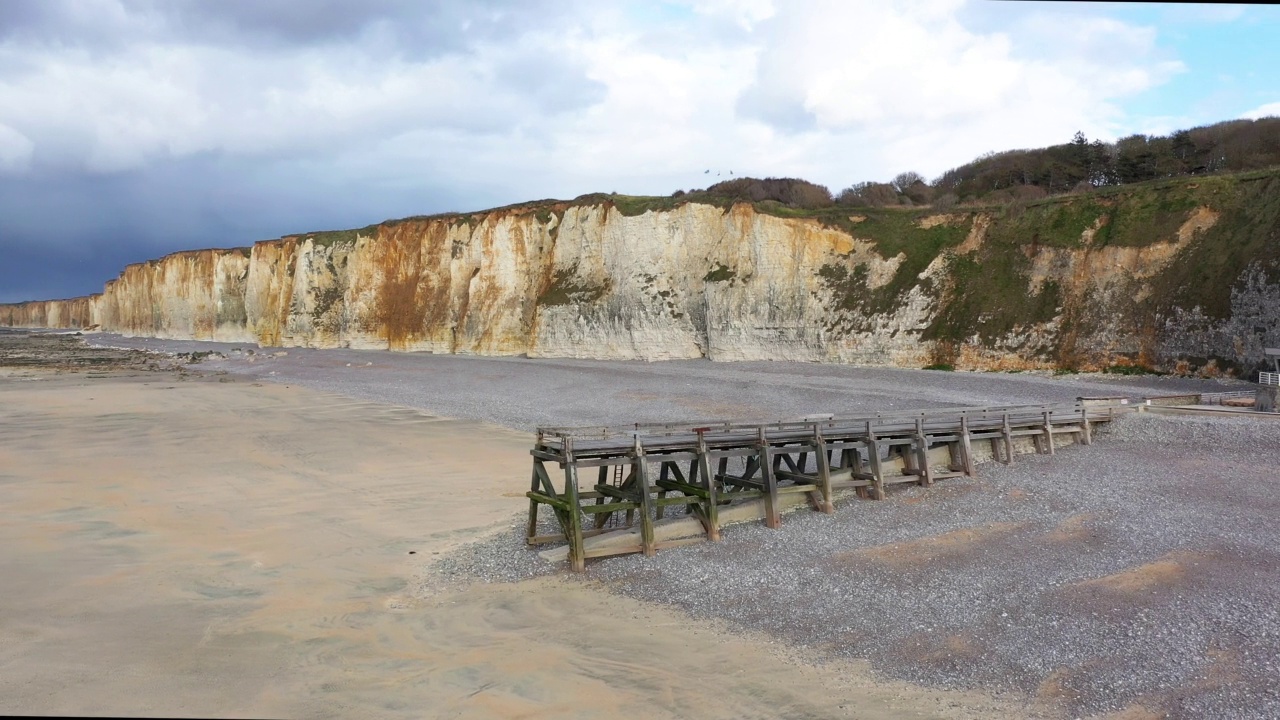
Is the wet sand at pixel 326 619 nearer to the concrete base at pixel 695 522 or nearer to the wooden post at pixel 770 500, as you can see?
the concrete base at pixel 695 522

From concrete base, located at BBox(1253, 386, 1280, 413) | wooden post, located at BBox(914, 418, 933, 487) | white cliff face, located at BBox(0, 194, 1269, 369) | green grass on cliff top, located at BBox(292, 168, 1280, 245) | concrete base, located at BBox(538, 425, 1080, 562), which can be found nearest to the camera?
concrete base, located at BBox(538, 425, 1080, 562)

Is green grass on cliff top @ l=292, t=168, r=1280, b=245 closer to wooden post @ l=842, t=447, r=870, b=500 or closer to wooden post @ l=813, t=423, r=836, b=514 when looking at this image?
A: wooden post @ l=842, t=447, r=870, b=500

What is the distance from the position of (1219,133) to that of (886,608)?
71.3 metres

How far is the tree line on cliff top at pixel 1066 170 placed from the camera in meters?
57.3

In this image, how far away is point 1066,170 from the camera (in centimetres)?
6619

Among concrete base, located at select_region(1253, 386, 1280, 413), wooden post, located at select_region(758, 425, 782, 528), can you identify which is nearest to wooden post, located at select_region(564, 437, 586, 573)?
wooden post, located at select_region(758, 425, 782, 528)

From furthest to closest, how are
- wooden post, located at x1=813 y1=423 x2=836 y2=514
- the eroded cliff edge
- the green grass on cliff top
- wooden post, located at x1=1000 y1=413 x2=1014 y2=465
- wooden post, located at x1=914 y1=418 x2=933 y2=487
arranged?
the green grass on cliff top → the eroded cliff edge → wooden post, located at x1=1000 y1=413 x2=1014 y2=465 → wooden post, located at x1=914 y1=418 x2=933 y2=487 → wooden post, located at x1=813 y1=423 x2=836 y2=514

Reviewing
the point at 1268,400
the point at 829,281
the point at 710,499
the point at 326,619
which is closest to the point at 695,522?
the point at 710,499

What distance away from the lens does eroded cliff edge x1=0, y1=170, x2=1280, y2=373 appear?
33.7m

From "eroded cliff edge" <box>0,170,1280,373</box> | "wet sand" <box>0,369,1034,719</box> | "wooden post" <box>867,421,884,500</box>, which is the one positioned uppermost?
"eroded cliff edge" <box>0,170,1280,373</box>

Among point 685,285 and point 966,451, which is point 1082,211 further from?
point 966,451

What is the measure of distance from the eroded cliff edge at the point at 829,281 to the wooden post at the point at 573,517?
28711mm

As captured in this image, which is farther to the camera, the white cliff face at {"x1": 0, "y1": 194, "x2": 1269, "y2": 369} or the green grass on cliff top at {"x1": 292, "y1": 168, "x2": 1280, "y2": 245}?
the white cliff face at {"x1": 0, "y1": 194, "x2": 1269, "y2": 369}

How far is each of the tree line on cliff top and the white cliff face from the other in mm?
6038
